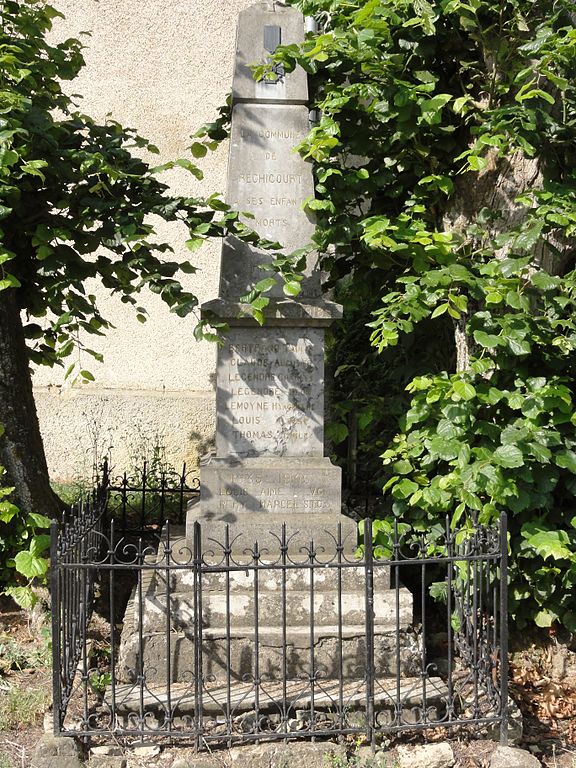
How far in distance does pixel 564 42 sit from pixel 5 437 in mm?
3916

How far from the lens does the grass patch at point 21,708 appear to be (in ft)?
12.9

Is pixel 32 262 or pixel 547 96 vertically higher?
pixel 547 96

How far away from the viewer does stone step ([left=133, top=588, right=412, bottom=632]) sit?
13.5 ft

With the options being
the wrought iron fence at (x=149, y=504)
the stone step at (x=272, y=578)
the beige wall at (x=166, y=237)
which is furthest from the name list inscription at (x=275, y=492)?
the beige wall at (x=166, y=237)

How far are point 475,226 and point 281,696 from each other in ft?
9.28

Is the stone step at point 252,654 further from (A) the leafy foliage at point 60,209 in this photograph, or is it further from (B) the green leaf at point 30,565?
(A) the leafy foliage at point 60,209

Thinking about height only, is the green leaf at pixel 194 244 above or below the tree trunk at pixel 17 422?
above

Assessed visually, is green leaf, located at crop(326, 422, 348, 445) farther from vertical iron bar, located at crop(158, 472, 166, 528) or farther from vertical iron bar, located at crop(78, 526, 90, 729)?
vertical iron bar, located at crop(78, 526, 90, 729)

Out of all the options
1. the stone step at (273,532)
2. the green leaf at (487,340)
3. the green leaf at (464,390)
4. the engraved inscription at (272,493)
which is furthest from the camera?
the engraved inscription at (272,493)

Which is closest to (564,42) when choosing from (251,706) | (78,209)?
(78,209)

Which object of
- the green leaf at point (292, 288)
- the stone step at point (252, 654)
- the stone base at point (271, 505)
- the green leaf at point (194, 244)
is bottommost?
the stone step at point (252, 654)

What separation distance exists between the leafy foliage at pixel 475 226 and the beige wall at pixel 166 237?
2.97 m

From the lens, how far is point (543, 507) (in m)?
4.62

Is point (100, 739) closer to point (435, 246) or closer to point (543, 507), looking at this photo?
point (543, 507)
